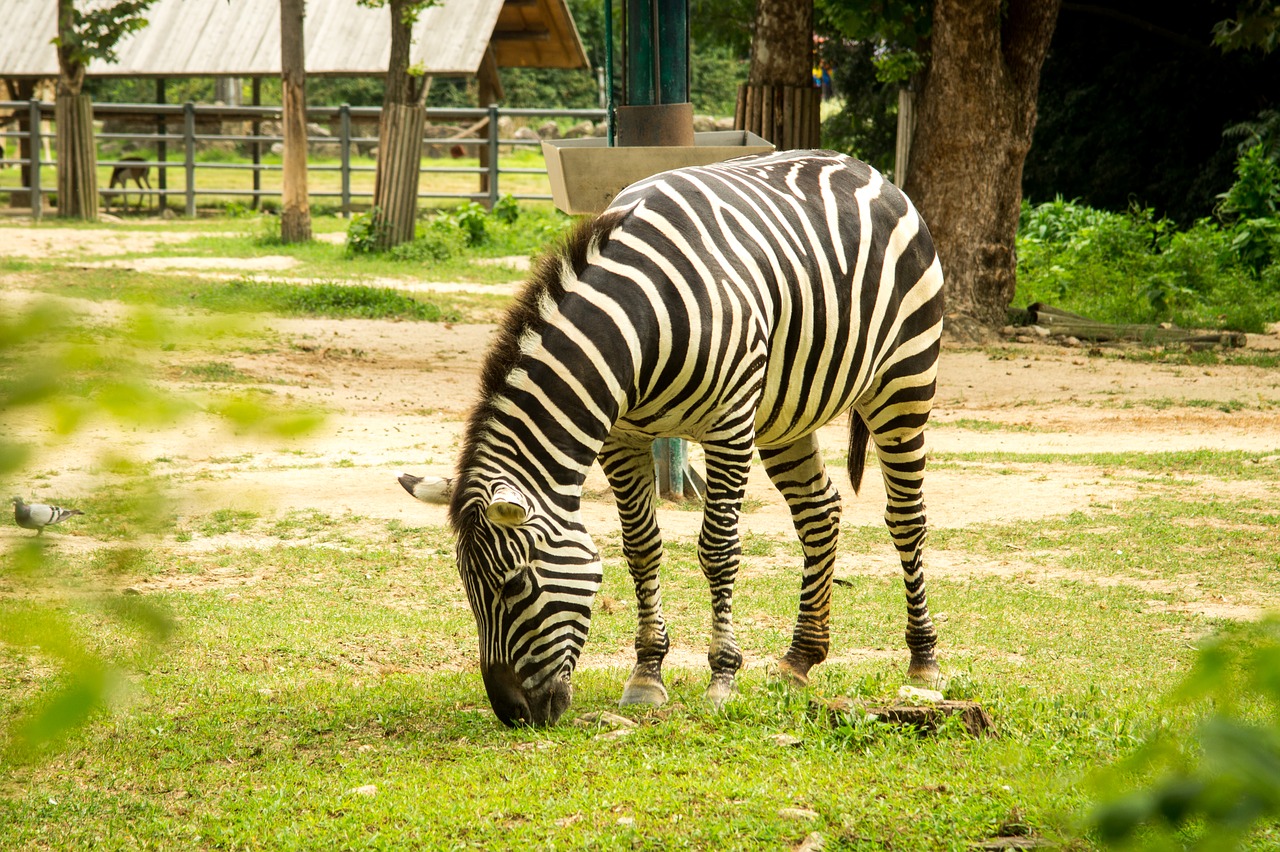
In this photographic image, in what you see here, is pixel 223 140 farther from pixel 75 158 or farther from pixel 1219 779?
pixel 1219 779

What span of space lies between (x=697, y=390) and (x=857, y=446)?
5.36 feet

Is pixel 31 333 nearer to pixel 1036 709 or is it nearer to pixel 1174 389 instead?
pixel 1036 709

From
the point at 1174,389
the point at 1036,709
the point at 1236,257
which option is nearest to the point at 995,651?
the point at 1036,709

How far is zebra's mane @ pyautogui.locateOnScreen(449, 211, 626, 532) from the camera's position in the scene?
12.2 feet

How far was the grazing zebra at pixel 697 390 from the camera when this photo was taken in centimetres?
369

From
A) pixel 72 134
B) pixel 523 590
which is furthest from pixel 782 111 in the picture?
pixel 72 134

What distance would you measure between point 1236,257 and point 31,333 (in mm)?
16462

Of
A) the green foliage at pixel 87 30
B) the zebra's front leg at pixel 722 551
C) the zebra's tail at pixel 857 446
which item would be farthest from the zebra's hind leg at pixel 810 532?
the green foliage at pixel 87 30

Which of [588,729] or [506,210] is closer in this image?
[588,729]

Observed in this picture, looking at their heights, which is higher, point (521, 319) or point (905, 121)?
point (905, 121)

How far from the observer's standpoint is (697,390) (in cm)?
395

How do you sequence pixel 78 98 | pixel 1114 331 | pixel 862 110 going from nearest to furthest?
pixel 1114 331
pixel 862 110
pixel 78 98

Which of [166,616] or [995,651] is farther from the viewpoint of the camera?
[995,651]

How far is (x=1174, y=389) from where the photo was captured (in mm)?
10977
